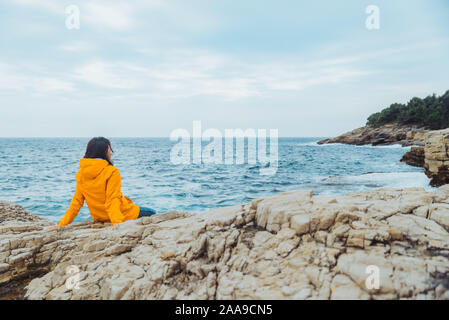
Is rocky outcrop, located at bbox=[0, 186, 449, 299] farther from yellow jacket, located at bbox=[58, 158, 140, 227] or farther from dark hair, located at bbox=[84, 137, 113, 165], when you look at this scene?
dark hair, located at bbox=[84, 137, 113, 165]

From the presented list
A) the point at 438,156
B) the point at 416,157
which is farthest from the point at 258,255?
the point at 416,157

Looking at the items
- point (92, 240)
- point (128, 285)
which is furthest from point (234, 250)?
point (92, 240)

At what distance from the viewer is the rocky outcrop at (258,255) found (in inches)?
86.1

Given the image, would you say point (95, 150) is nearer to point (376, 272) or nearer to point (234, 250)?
point (234, 250)

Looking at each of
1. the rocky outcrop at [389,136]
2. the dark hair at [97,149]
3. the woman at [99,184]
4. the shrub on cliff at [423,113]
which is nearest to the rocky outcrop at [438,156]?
the woman at [99,184]

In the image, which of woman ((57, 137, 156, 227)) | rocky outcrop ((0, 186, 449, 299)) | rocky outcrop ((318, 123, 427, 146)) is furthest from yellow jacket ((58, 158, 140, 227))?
rocky outcrop ((318, 123, 427, 146))

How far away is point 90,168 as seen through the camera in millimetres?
3775

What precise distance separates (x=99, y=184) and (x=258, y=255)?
2694 mm

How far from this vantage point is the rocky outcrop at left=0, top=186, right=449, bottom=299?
7.18 ft

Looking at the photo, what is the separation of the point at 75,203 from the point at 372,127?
79.5 metres

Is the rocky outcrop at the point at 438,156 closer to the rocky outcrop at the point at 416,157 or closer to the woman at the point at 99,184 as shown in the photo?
the rocky outcrop at the point at 416,157

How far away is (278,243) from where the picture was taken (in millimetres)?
2723

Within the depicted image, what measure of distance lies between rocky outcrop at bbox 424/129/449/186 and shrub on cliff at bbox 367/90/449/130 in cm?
5253

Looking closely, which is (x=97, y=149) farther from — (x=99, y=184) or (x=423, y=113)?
(x=423, y=113)
